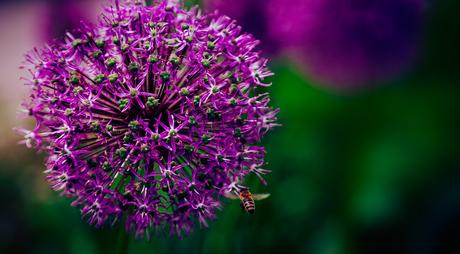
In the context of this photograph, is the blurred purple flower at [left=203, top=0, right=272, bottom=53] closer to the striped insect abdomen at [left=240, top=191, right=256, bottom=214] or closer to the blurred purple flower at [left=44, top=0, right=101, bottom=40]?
the striped insect abdomen at [left=240, top=191, right=256, bottom=214]

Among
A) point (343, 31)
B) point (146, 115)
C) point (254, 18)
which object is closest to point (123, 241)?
point (146, 115)

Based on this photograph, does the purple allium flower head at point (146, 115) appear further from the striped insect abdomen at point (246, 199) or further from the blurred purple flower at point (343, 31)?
the blurred purple flower at point (343, 31)

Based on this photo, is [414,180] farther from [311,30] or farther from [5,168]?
[5,168]

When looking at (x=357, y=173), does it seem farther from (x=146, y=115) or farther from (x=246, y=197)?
(x=146, y=115)

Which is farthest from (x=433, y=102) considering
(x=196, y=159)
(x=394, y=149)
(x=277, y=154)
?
(x=196, y=159)

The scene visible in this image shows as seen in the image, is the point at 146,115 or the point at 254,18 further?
the point at 254,18

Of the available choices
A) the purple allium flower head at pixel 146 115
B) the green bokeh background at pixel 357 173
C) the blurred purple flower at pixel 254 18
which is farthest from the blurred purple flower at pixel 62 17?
the purple allium flower head at pixel 146 115
